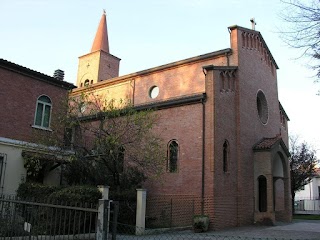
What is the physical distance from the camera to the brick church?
1731 cm

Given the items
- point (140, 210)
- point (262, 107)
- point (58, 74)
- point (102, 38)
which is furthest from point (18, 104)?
point (102, 38)

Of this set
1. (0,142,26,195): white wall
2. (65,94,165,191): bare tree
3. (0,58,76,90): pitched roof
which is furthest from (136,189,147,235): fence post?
(0,58,76,90): pitched roof

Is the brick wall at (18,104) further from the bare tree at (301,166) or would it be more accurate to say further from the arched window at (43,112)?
the bare tree at (301,166)

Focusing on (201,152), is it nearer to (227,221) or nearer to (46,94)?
(227,221)

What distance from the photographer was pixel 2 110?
16.4m

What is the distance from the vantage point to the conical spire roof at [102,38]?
4031 cm

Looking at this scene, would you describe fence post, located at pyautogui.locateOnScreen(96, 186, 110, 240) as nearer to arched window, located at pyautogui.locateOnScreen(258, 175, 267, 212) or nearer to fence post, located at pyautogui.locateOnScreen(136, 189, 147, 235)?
fence post, located at pyautogui.locateOnScreen(136, 189, 147, 235)

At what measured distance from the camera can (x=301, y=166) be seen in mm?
34062

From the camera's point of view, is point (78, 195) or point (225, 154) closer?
point (78, 195)

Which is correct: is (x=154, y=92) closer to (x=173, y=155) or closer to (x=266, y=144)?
(x=173, y=155)

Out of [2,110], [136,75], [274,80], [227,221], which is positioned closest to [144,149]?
[227,221]

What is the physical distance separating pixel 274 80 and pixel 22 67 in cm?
1750

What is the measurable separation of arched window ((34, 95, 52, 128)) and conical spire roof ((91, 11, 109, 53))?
22.4 m

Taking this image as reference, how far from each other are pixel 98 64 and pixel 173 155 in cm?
2290
